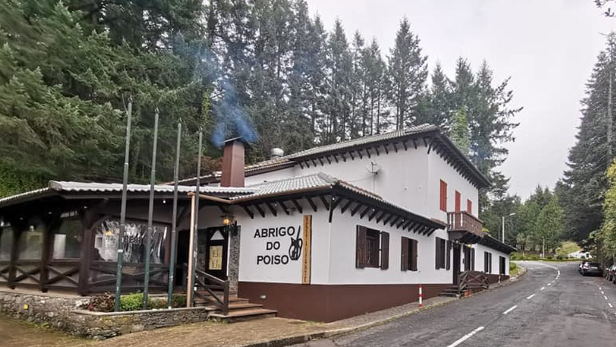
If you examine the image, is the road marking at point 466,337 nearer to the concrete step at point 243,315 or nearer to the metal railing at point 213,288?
the concrete step at point 243,315

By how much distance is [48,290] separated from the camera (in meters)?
12.4

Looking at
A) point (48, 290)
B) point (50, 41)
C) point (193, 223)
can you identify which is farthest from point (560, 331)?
point (50, 41)

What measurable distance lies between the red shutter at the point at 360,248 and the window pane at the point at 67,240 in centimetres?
768

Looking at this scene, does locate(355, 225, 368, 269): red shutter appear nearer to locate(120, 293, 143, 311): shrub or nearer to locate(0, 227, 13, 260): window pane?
Answer: locate(120, 293, 143, 311): shrub

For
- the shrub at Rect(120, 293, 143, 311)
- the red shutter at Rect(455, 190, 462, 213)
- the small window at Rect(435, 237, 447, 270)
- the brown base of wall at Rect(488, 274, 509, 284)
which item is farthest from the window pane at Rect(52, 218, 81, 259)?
the brown base of wall at Rect(488, 274, 509, 284)

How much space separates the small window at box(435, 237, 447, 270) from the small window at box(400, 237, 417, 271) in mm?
2949

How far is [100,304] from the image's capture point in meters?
10.8

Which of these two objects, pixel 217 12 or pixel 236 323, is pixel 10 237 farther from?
pixel 217 12

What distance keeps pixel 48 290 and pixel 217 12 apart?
26761 mm

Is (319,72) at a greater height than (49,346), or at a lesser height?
greater

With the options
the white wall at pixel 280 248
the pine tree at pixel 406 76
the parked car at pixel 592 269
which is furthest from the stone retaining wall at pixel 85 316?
the parked car at pixel 592 269

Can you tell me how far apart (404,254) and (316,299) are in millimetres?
5809

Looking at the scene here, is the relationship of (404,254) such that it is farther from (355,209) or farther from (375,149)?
(375,149)

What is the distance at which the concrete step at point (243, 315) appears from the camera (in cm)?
1209
